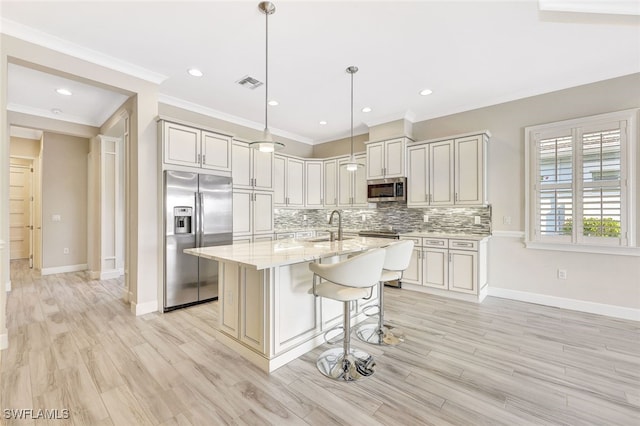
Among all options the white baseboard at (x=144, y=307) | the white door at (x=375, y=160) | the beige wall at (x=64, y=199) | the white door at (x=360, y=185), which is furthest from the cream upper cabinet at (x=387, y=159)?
the beige wall at (x=64, y=199)

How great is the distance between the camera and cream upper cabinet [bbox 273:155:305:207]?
5434 mm

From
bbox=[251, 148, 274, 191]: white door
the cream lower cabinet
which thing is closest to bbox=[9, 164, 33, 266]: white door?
bbox=[251, 148, 274, 191]: white door

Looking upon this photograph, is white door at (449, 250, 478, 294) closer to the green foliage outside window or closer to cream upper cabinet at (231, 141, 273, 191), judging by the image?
the green foliage outside window

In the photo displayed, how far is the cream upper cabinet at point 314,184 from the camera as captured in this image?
596 centimetres

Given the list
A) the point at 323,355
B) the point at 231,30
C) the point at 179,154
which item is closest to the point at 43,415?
the point at 323,355

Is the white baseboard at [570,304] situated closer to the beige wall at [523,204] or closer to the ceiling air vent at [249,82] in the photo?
the beige wall at [523,204]

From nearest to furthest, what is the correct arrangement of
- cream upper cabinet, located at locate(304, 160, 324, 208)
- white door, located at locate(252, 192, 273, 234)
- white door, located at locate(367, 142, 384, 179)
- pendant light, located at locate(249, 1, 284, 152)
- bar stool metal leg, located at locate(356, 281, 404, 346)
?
pendant light, located at locate(249, 1, 284, 152) < bar stool metal leg, located at locate(356, 281, 404, 346) < white door, located at locate(252, 192, 273, 234) < white door, located at locate(367, 142, 384, 179) < cream upper cabinet, located at locate(304, 160, 324, 208)

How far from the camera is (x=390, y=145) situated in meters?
4.90

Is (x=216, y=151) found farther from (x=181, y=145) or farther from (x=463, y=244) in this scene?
(x=463, y=244)

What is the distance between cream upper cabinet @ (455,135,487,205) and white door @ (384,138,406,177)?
84cm

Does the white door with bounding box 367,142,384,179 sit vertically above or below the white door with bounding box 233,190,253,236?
above

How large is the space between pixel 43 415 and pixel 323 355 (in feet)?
6.20

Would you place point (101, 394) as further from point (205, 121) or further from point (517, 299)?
point (517, 299)

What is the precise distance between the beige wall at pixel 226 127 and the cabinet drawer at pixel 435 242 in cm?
337
